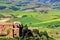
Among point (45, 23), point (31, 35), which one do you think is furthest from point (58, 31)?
point (31, 35)

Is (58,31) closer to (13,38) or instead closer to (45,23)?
(45,23)

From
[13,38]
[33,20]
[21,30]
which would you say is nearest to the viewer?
[13,38]

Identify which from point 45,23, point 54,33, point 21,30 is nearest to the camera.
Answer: point 21,30

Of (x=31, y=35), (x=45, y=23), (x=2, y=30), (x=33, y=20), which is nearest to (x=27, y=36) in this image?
(x=31, y=35)

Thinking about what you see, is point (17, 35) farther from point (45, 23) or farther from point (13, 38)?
point (45, 23)

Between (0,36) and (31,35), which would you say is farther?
(31,35)

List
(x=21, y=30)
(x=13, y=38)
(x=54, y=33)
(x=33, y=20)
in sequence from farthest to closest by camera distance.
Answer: (x=33, y=20) < (x=54, y=33) < (x=21, y=30) < (x=13, y=38)

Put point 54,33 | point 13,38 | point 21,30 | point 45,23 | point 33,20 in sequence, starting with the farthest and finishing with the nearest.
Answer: point 33,20, point 45,23, point 54,33, point 21,30, point 13,38

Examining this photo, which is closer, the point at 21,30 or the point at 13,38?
the point at 13,38
